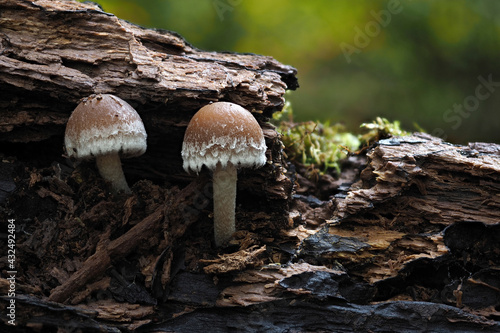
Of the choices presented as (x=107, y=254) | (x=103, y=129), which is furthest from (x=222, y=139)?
→ (x=107, y=254)

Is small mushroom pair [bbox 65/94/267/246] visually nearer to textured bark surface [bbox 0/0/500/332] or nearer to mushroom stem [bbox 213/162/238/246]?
mushroom stem [bbox 213/162/238/246]

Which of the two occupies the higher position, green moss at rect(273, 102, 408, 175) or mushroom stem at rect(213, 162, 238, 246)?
green moss at rect(273, 102, 408, 175)

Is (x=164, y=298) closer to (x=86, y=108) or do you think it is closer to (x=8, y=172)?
(x=86, y=108)

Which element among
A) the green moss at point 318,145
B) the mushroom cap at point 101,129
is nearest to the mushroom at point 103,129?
the mushroom cap at point 101,129

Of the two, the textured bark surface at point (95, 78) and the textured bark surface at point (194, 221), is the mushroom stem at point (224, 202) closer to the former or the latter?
the textured bark surface at point (194, 221)

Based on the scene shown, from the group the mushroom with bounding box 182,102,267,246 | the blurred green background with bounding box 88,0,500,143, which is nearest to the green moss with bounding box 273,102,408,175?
the mushroom with bounding box 182,102,267,246

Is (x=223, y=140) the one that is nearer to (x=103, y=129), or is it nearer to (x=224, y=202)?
(x=224, y=202)
